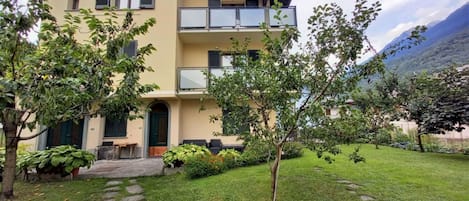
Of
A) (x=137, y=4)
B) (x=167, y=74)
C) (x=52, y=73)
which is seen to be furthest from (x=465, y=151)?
(x=137, y=4)

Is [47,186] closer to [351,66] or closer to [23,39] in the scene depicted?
[23,39]

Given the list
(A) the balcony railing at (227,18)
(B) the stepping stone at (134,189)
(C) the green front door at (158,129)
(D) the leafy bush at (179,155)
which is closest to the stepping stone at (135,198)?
(B) the stepping stone at (134,189)

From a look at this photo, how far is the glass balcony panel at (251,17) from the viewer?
11.3m

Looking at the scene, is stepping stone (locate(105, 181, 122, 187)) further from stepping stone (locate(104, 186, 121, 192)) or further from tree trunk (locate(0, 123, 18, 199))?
tree trunk (locate(0, 123, 18, 199))

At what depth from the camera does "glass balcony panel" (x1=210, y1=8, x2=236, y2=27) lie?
1131 cm

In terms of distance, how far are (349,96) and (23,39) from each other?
207 inches

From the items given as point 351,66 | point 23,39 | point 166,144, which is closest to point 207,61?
point 166,144

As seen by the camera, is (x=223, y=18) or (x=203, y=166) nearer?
(x=203, y=166)

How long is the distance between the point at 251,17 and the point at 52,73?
29.6 ft

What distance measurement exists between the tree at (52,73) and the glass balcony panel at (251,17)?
6.89 m

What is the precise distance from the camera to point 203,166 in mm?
6648

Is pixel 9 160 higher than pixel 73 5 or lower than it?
lower

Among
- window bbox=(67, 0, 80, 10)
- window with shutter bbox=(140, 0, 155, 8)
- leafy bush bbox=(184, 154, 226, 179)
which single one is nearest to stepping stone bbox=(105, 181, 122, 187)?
leafy bush bbox=(184, 154, 226, 179)

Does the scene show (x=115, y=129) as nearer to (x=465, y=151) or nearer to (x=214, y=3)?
(x=214, y=3)
